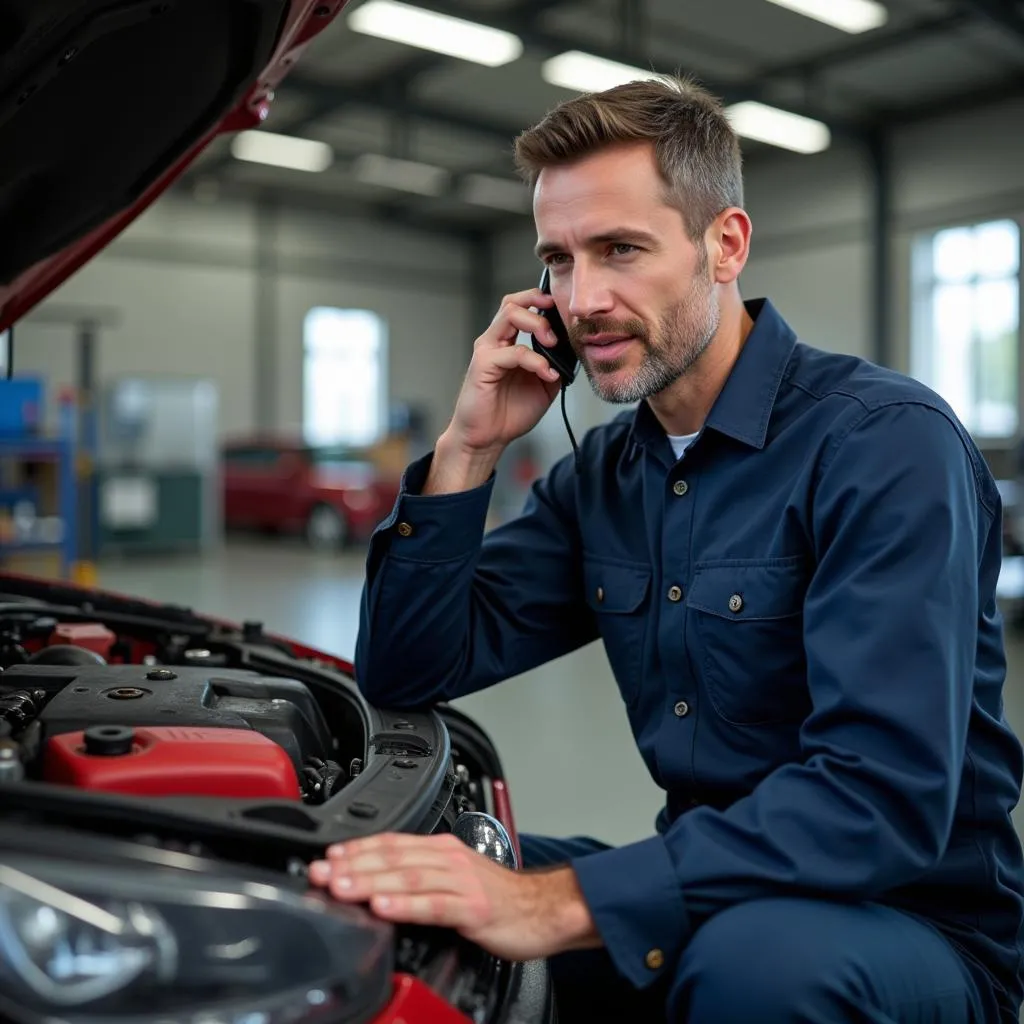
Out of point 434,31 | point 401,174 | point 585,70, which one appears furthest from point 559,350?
point 401,174

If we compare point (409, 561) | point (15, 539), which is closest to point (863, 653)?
point (409, 561)

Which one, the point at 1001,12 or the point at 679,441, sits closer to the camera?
the point at 679,441

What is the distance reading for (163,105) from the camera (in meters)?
1.46

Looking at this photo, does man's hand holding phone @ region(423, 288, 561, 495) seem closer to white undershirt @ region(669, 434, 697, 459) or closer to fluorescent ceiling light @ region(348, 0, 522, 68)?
white undershirt @ region(669, 434, 697, 459)

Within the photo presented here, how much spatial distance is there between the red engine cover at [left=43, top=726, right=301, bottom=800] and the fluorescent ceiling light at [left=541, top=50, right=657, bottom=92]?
7429 millimetres

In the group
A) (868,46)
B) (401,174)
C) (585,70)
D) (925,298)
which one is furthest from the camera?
(401,174)

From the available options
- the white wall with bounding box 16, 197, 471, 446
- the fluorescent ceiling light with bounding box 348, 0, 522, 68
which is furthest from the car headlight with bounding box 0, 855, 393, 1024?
the white wall with bounding box 16, 197, 471, 446

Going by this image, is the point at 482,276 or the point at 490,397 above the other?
the point at 482,276

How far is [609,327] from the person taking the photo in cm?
128

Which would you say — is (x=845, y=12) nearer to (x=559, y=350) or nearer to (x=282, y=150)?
(x=282, y=150)

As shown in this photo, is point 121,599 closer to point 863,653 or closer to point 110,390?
point 863,653

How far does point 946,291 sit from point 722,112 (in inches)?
401

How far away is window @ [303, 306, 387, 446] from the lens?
13812 mm

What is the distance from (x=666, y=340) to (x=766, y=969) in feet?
2.32
